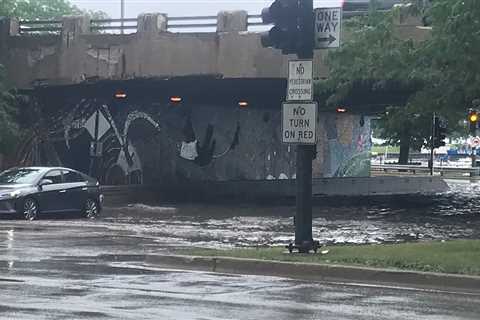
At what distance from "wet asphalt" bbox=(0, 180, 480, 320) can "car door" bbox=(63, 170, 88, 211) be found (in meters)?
0.53

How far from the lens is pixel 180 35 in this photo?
30.8m

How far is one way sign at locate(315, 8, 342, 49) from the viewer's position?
1438 cm

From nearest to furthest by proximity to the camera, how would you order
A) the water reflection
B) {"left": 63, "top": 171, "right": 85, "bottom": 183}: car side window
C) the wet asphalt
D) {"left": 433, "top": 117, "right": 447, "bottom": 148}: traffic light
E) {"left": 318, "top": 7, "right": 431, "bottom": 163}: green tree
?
the wet asphalt
{"left": 318, "top": 7, "right": 431, "bottom": 163}: green tree
the water reflection
{"left": 63, "top": 171, "right": 85, "bottom": 183}: car side window
{"left": 433, "top": 117, "right": 447, "bottom": 148}: traffic light

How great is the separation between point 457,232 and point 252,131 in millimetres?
20365

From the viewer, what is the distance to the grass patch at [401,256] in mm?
12789

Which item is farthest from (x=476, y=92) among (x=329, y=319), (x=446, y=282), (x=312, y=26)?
(x=329, y=319)

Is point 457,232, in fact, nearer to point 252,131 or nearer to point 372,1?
point 372,1

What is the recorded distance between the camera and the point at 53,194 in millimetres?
25422

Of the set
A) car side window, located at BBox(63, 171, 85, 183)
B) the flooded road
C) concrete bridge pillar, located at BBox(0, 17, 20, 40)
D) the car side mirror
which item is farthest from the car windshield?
the flooded road

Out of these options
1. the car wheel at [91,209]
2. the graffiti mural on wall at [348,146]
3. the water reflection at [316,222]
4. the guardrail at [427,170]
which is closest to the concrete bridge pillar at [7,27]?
the water reflection at [316,222]

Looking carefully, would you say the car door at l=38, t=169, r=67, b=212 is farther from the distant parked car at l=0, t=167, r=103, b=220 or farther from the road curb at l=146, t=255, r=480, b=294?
the road curb at l=146, t=255, r=480, b=294

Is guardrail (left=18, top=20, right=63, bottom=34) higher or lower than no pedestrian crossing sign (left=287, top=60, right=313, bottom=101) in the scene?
higher

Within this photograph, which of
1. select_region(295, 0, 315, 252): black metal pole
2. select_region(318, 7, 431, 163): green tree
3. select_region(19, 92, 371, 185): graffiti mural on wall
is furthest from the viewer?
select_region(19, 92, 371, 185): graffiti mural on wall

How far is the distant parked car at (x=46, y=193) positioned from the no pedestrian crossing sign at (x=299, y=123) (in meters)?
11.9
